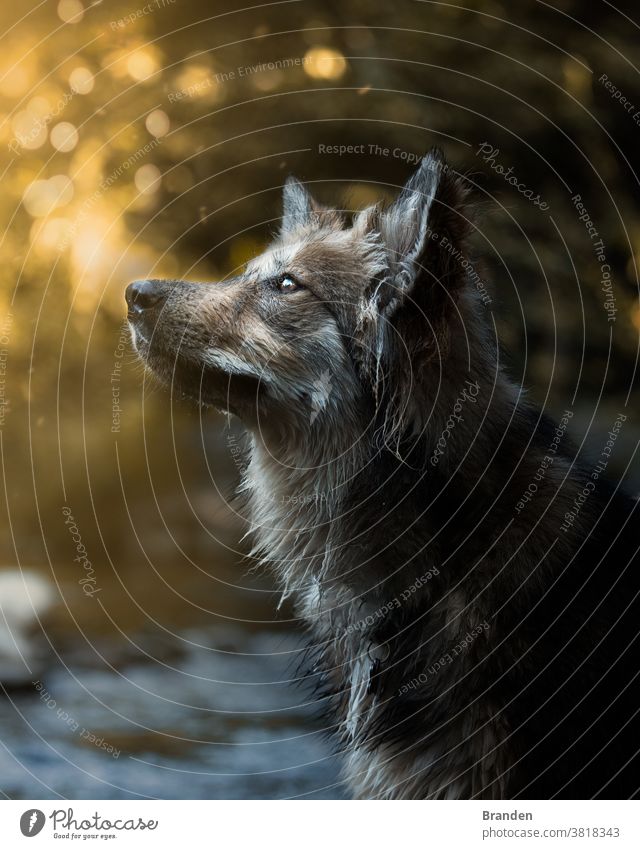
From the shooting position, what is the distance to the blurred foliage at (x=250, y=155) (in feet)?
12.5

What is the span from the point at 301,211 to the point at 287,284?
598mm

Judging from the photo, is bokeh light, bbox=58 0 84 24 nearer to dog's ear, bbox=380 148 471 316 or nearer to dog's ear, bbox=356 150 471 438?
dog's ear, bbox=356 150 471 438

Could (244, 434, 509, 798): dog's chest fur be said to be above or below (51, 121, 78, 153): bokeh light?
below

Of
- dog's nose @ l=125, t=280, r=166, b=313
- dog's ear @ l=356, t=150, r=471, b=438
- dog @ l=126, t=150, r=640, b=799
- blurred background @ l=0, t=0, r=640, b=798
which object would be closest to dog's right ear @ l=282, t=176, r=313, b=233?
blurred background @ l=0, t=0, r=640, b=798

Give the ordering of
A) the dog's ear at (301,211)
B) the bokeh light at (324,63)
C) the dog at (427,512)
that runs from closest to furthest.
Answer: the dog at (427,512), the dog's ear at (301,211), the bokeh light at (324,63)

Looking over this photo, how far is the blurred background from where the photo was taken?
3.76 m

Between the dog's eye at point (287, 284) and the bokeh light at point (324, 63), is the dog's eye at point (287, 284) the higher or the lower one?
the lower one

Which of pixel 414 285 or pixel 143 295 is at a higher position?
pixel 143 295

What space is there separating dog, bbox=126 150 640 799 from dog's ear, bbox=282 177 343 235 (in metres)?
A: 0.28

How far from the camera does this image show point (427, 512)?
267cm

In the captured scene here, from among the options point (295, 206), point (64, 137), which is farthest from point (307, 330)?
point (64, 137)

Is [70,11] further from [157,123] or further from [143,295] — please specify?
[143,295]
